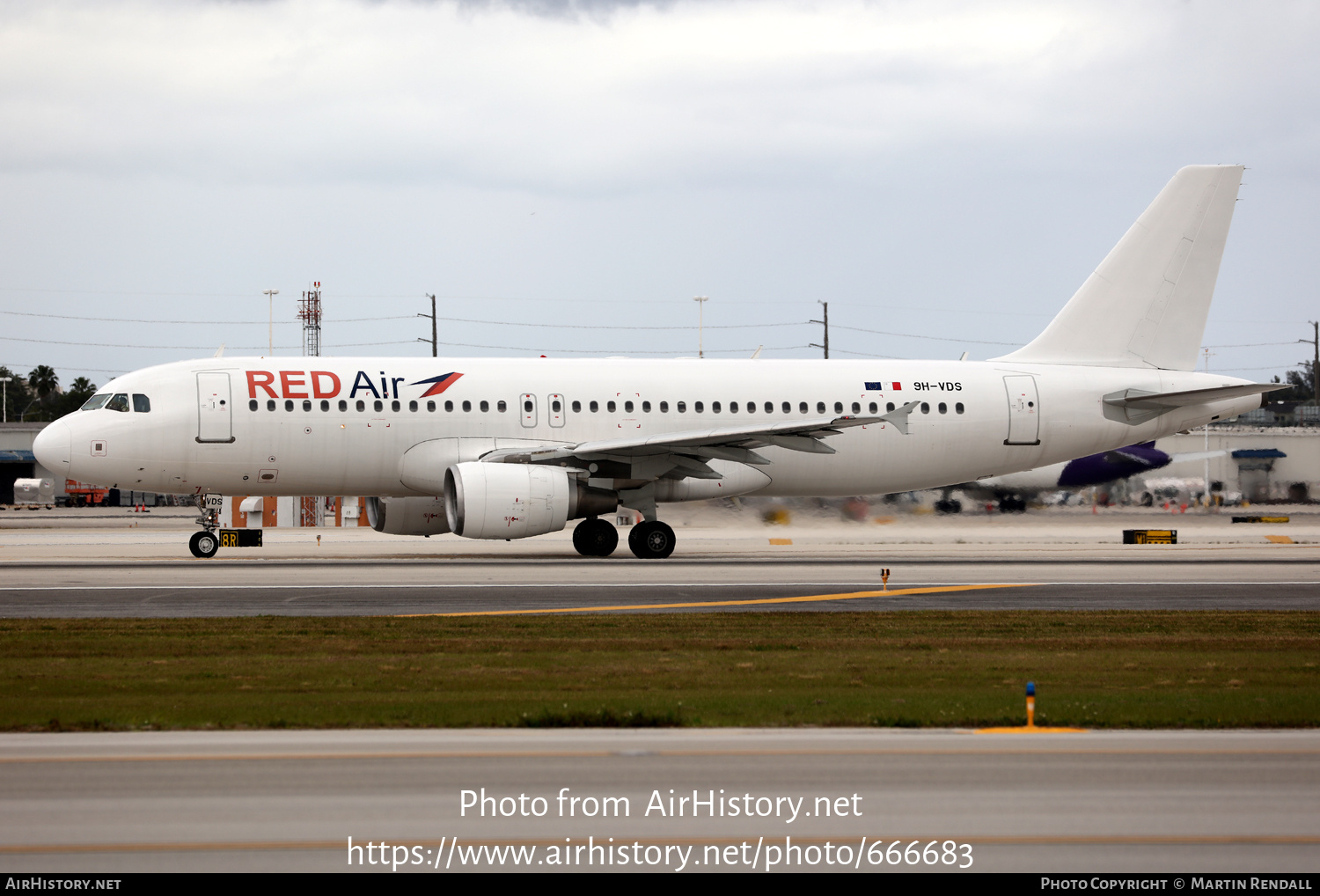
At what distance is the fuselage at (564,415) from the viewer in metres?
28.4

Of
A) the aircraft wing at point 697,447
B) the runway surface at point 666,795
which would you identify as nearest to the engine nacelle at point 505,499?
the aircraft wing at point 697,447

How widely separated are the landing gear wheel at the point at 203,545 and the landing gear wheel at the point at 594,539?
8.41m

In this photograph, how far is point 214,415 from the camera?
2827 cm

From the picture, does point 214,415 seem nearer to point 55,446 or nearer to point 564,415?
point 55,446

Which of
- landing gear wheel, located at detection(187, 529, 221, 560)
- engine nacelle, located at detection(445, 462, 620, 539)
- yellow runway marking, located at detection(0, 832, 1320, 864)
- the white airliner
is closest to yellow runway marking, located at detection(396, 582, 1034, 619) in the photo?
the white airliner

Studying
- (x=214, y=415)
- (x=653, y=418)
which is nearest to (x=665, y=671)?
(x=653, y=418)

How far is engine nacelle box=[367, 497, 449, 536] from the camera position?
1234 inches

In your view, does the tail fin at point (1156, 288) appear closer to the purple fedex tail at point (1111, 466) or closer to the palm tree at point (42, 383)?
the purple fedex tail at point (1111, 466)

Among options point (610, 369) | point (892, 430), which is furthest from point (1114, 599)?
point (610, 369)

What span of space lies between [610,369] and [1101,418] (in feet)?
41.2

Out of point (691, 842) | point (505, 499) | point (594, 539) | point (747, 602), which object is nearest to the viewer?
point (691, 842)

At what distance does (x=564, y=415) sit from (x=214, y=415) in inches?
305
